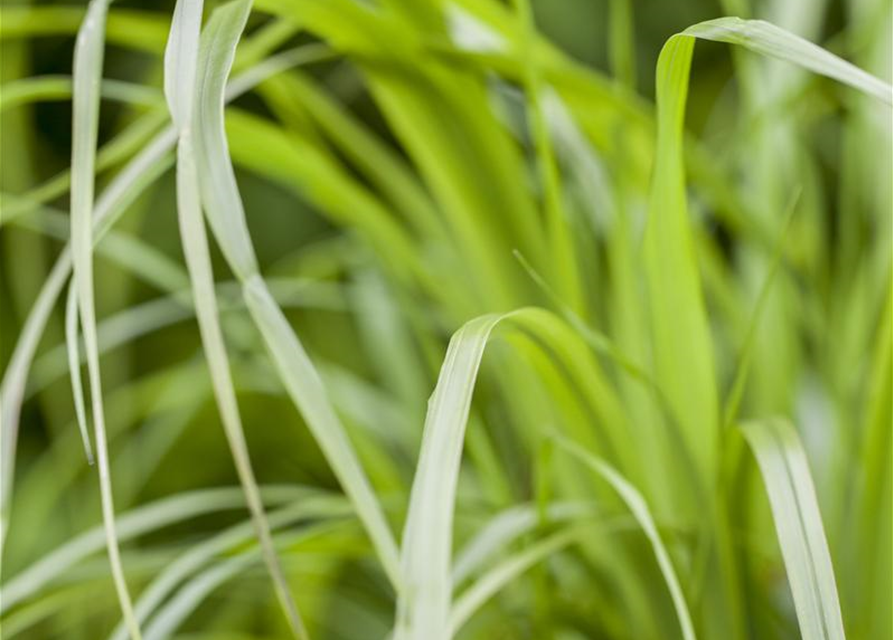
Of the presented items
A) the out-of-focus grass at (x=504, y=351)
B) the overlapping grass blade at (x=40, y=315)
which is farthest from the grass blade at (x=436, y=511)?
the overlapping grass blade at (x=40, y=315)

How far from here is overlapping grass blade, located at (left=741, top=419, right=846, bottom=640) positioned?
23 centimetres

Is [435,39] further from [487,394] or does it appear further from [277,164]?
[487,394]

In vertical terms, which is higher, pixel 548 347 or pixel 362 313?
pixel 362 313

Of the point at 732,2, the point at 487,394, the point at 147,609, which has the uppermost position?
the point at 732,2

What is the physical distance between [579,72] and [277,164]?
0.12m

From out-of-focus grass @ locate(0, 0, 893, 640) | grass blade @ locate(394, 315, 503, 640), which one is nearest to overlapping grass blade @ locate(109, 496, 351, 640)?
out-of-focus grass @ locate(0, 0, 893, 640)

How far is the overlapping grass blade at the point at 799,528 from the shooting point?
0.23m

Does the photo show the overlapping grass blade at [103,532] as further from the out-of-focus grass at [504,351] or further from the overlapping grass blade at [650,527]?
the overlapping grass blade at [650,527]

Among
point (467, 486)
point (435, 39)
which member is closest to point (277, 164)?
point (435, 39)

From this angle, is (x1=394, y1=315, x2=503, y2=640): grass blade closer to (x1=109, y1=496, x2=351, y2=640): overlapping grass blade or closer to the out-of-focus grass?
the out-of-focus grass

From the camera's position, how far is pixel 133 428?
28.2 inches

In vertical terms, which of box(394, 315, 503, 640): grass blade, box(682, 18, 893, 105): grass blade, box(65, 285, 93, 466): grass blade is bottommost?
box(394, 315, 503, 640): grass blade

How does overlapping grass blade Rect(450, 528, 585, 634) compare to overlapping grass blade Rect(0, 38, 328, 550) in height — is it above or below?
below

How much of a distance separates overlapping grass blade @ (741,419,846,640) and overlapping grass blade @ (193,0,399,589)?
87 mm
